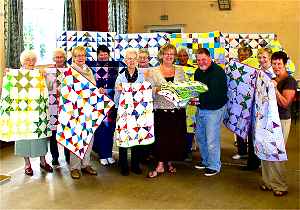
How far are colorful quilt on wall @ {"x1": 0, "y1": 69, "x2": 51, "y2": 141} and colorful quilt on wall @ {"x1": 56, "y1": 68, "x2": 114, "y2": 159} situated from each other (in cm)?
29

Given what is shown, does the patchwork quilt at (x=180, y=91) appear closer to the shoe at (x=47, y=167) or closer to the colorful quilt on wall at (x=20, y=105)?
the colorful quilt on wall at (x=20, y=105)

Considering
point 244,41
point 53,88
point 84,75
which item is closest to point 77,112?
point 84,75

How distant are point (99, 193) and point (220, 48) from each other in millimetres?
2275

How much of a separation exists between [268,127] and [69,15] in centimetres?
460

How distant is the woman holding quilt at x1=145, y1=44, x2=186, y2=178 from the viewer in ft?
12.5

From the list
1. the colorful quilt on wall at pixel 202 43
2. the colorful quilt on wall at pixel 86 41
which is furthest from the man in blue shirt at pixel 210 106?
the colorful quilt on wall at pixel 86 41

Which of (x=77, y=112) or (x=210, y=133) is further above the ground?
(x=77, y=112)

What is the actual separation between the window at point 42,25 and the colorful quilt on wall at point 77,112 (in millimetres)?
2818

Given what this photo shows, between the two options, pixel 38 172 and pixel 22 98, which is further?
pixel 38 172

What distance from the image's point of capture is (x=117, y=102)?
390cm

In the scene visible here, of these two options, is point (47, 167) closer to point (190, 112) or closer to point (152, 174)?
point (152, 174)

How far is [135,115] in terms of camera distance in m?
3.79

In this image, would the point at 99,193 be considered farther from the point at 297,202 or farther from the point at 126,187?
the point at 297,202

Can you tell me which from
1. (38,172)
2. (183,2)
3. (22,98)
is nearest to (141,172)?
(38,172)
